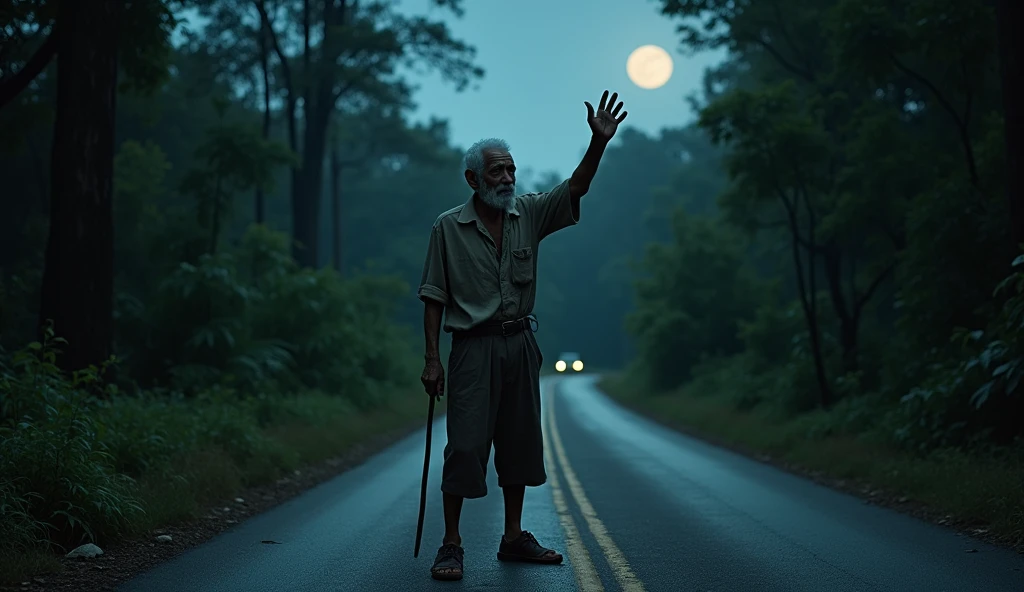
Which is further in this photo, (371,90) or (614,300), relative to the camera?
(614,300)

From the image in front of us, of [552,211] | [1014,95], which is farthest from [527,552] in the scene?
[1014,95]

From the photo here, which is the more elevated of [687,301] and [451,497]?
Answer: [687,301]

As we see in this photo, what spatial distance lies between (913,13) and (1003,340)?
19.4 feet

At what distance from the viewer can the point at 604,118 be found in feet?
20.1

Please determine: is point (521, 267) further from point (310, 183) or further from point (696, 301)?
point (696, 301)

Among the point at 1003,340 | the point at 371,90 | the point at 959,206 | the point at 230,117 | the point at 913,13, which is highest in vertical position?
the point at 230,117

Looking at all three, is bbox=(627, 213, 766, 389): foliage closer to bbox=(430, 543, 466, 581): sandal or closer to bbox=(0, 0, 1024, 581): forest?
bbox=(0, 0, 1024, 581): forest

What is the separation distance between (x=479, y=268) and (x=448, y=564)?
5.71ft

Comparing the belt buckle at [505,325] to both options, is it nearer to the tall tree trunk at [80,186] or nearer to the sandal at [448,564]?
the sandal at [448,564]

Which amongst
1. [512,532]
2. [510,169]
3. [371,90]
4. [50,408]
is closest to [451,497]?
[512,532]

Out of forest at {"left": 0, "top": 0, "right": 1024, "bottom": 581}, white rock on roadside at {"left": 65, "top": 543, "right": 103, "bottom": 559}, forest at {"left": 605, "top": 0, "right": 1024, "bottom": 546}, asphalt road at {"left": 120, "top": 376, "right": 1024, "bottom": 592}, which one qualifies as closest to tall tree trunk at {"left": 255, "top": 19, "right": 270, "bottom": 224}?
forest at {"left": 0, "top": 0, "right": 1024, "bottom": 581}

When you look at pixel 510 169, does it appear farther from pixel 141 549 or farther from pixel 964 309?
pixel 964 309

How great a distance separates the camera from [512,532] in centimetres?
648

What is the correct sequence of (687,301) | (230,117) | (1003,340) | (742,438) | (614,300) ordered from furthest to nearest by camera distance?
1. (614,300)
2. (230,117)
3. (687,301)
4. (742,438)
5. (1003,340)
